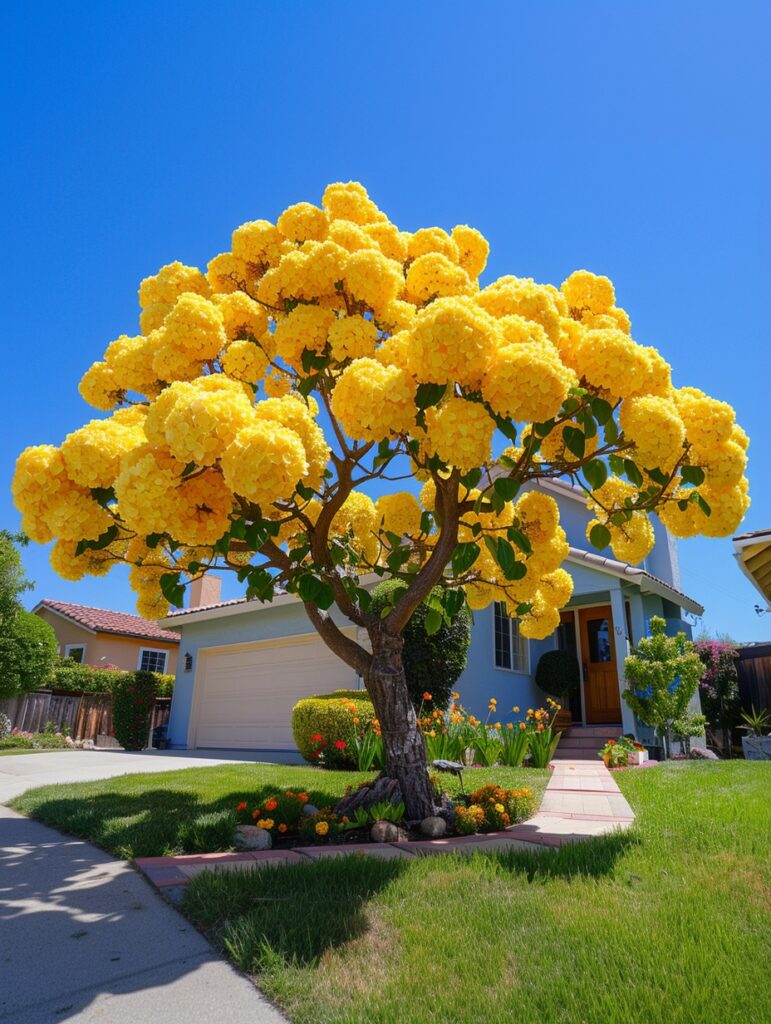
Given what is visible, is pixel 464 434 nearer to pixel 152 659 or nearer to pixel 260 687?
pixel 260 687

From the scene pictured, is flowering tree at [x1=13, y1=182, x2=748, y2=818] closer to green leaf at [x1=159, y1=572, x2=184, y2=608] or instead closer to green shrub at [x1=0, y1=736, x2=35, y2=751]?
green leaf at [x1=159, y1=572, x2=184, y2=608]

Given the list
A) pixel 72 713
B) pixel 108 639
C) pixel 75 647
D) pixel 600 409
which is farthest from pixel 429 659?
pixel 75 647

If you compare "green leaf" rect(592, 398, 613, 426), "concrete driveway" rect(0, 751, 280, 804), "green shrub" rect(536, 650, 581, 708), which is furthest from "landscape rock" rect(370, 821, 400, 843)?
"green shrub" rect(536, 650, 581, 708)

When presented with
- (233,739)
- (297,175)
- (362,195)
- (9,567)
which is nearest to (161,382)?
(362,195)

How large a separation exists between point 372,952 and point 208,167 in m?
7.39

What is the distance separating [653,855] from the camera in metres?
3.71

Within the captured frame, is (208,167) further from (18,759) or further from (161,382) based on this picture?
(18,759)

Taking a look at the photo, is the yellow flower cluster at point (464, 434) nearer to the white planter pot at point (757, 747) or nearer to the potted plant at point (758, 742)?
the potted plant at point (758, 742)

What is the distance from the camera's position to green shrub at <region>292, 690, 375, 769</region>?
8.79 m

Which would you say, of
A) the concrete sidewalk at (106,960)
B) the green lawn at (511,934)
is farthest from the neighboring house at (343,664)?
the concrete sidewalk at (106,960)

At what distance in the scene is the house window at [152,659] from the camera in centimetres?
2441

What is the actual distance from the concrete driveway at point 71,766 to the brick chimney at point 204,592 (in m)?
6.92

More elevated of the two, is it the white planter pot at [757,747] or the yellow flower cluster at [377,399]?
the yellow flower cluster at [377,399]

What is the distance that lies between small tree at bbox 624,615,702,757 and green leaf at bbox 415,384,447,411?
29.6 feet
